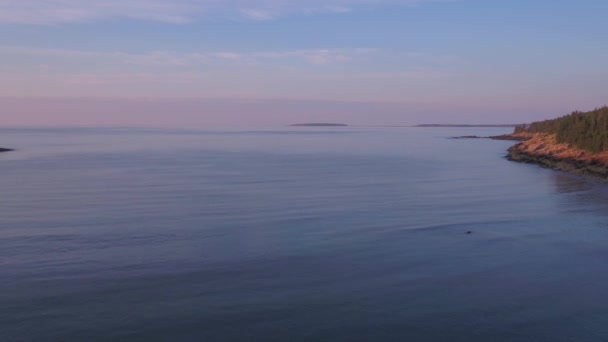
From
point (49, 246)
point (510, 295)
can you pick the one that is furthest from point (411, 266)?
point (49, 246)

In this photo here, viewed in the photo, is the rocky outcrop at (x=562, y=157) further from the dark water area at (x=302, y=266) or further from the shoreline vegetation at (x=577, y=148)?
the dark water area at (x=302, y=266)

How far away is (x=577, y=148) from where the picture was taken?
4697cm

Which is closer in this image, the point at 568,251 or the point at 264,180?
the point at 568,251

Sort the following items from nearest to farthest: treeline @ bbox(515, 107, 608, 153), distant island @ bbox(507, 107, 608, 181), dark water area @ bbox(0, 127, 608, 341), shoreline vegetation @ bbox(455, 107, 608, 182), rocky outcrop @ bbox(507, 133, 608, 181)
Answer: dark water area @ bbox(0, 127, 608, 341) → rocky outcrop @ bbox(507, 133, 608, 181) → shoreline vegetation @ bbox(455, 107, 608, 182) → distant island @ bbox(507, 107, 608, 181) → treeline @ bbox(515, 107, 608, 153)

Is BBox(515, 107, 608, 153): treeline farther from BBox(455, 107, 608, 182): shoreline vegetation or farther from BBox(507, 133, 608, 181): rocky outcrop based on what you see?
BBox(507, 133, 608, 181): rocky outcrop

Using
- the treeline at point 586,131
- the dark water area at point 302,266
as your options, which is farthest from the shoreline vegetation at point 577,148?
the dark water area at point 302,266

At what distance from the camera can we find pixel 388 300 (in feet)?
34.3

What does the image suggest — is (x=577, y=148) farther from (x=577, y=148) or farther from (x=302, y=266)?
(x=302, y=266)

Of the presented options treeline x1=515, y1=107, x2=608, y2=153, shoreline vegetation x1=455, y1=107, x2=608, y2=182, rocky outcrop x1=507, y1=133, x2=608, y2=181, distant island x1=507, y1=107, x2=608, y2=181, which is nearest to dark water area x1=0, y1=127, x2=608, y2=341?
rocky outcrop x1=507, y1=133, x2=608, y2=181

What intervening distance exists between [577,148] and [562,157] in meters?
1.25

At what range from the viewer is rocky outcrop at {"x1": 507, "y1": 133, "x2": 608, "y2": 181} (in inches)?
1463

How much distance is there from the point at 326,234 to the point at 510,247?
4.57 m

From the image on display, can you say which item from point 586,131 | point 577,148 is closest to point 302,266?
point 586,131

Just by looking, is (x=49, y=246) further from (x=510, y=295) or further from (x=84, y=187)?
(x=84, y=187)
